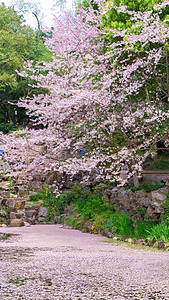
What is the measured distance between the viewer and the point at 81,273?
423cm

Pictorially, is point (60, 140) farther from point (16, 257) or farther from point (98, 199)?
point (16, 257)

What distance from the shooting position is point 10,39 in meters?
21.0

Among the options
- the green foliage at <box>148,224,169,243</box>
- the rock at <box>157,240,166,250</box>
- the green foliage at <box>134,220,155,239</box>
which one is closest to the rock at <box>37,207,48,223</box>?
the green foliage at <box>134,220,155,239</box>

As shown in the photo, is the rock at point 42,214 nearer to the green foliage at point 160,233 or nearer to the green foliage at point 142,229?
the green foliage at point 142,229

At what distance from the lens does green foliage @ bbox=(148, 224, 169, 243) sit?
7.14 metres

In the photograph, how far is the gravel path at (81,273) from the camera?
3.30 meters

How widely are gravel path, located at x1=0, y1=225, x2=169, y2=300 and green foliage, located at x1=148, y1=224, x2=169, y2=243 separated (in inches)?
29.3

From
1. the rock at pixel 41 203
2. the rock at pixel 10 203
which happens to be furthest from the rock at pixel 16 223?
the rock at pixel 41 203

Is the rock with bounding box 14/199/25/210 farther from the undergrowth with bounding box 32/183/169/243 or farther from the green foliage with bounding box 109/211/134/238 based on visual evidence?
the green foliage with bounding box 109/211/134/238

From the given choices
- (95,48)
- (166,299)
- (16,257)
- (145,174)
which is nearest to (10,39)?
(95,48)

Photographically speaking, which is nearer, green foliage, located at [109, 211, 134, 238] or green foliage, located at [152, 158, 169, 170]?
green foliage, located at [109, 211, 134, 238]

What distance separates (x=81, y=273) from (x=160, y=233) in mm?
3618

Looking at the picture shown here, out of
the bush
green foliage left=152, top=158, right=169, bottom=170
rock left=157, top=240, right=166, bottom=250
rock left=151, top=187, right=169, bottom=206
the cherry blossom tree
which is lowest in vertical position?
rock left=157, top=240, right=166, bottom=250

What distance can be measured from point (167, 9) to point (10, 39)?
49.4ft
